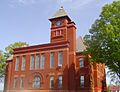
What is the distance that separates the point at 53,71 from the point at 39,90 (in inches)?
190

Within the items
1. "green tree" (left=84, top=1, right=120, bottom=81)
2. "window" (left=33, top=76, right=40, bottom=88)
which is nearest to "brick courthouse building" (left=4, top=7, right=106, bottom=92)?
"window" (left=33, top=76, right=40, bottom=88)

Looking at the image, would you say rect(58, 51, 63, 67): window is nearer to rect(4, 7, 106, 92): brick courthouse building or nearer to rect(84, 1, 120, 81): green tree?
rect(4, 7, 106, 92): brick courthouse building

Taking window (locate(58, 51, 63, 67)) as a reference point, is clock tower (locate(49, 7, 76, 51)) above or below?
above

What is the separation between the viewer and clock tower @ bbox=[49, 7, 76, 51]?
135ft

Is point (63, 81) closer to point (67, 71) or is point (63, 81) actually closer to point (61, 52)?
point (67, 71)

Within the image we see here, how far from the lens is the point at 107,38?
30.0 m

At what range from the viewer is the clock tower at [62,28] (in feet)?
135

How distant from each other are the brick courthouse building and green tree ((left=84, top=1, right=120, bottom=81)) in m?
6.61

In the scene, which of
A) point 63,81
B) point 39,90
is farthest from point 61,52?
point 39,90

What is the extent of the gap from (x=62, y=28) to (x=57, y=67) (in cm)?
853

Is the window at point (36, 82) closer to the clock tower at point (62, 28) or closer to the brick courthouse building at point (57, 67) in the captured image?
the brick courthouse building at point (57, 67)

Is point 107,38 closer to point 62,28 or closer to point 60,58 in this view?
point 60,58

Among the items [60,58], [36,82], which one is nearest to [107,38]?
[60,58]

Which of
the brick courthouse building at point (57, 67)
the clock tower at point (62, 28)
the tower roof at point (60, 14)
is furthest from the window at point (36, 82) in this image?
the tower roof at point (60, 14)
